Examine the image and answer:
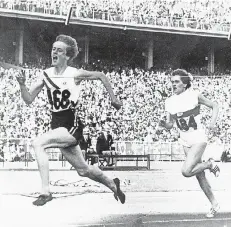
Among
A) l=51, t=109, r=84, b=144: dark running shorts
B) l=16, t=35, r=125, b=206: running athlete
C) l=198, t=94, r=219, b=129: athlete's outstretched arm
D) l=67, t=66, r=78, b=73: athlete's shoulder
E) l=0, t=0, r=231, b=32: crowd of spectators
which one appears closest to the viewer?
l=16, t=35, r=125, b=206: running athlete

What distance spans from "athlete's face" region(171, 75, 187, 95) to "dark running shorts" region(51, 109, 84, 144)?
114 centimetres

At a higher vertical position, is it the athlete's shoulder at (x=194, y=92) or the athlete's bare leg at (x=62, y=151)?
the athlete's shoulder at (x=194, y=92)

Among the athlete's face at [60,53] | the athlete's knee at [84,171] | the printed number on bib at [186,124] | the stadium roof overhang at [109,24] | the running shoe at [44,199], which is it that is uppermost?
the stadium roof overhang at [109,24]

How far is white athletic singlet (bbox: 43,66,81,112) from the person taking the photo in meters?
4.34

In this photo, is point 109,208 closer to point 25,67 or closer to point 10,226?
point 10,226

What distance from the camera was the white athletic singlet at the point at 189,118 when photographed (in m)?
4.88

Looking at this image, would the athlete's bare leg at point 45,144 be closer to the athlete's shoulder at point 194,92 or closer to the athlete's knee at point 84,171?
the athlete's knee at point 84,171

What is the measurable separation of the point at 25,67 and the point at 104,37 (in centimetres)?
116

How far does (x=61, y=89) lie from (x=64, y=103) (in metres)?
0.12

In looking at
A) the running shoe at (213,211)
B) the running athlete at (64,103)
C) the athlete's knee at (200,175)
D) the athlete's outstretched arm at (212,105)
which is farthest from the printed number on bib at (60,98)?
the running shoe at (213,211)

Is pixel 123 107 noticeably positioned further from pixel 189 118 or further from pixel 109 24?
pixel 109 24

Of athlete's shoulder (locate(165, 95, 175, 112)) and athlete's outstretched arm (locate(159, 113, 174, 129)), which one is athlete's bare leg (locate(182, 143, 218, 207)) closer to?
athlete's outstretched arm (locate(159, 113, 174, 129))

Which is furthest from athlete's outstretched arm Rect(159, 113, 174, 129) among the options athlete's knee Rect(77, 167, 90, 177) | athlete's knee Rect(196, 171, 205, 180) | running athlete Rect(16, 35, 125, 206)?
athlete's knee Rect(77, 167, 90, 177)

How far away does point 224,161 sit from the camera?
589 cm
